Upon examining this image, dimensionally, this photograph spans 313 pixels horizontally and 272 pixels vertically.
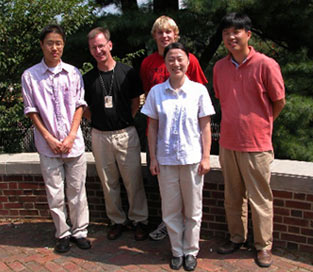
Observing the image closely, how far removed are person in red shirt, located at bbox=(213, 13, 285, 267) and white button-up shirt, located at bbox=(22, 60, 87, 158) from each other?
1.26 meters

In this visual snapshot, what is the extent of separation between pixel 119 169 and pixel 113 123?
Result: 47cm

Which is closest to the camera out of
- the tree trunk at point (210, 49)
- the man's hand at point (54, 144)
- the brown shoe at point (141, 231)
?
the man's hand at point (54, 144)

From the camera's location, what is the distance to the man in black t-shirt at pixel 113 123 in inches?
138

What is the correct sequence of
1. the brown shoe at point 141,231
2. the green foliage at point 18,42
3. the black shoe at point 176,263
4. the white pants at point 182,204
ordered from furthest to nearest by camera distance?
the green foliage at point 18,42
the brown shoe at point 141,231
the black shoe at point 176,263
the white pants at point 182,204

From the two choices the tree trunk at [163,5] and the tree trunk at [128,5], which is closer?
the tree trunk at [163,5]

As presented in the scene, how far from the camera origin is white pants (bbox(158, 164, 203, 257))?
10.3 ft

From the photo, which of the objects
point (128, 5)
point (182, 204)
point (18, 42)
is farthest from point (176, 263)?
point (128, 5)

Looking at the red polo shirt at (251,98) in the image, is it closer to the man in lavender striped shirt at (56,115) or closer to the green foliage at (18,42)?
the man in lavender striped shirt at (56,115)

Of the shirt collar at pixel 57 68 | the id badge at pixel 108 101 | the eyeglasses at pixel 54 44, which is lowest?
the id badge at pixel 108 101

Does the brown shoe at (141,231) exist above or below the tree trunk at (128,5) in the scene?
below

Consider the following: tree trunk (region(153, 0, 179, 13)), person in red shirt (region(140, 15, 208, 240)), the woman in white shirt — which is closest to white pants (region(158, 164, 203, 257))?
the woman in white shirt

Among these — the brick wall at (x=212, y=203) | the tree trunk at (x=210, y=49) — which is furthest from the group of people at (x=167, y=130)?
the tree trunk at (x=210, y=49)

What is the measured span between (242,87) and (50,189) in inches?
73.1

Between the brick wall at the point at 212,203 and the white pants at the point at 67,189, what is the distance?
527mm
